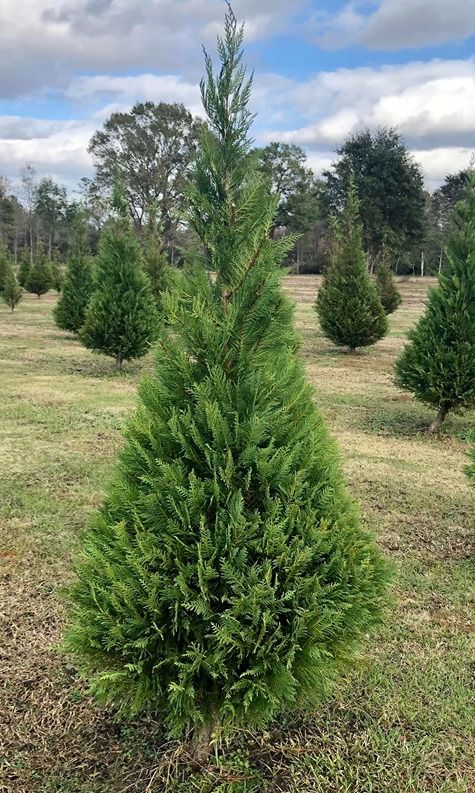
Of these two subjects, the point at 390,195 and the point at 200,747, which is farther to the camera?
the point at 390,195

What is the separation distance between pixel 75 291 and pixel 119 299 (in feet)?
22.0

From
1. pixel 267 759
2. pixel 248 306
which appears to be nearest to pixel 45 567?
pixel 267 759

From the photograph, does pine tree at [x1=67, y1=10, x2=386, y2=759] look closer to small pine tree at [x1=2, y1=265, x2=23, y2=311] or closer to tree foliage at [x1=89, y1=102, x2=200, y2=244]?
small pine tree at [x1=2, y1=265, x2=23, y2=311]

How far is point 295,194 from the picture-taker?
54.7m

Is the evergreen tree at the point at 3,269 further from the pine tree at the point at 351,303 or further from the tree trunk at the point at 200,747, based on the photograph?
the tree trunk at the point at 200,747

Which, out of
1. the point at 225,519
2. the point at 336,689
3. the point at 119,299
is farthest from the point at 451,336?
the point at 119,299

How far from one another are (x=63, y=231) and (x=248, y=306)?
227 ft

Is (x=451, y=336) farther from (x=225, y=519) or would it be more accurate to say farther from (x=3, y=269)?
(x=3, y=269)

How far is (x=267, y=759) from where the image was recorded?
119 inches

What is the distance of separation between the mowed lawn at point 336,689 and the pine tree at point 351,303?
864 centimetres

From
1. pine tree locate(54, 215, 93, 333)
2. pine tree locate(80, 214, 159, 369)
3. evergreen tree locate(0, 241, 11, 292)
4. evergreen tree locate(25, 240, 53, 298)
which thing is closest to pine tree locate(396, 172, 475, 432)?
pine tree locate(80, 214, 159, 369)

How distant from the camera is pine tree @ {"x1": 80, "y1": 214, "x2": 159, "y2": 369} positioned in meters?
14.5

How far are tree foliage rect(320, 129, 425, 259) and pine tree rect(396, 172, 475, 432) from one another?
1369 inches

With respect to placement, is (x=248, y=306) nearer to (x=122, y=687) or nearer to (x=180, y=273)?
(x=180, y=273)
